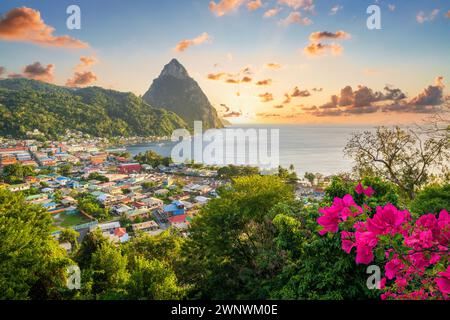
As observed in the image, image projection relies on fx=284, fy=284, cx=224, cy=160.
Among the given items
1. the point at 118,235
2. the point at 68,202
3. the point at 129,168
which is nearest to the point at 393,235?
the point at 118,235

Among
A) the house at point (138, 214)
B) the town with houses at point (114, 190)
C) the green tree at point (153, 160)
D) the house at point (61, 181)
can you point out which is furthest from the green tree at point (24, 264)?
the green tree at point (153, 160)

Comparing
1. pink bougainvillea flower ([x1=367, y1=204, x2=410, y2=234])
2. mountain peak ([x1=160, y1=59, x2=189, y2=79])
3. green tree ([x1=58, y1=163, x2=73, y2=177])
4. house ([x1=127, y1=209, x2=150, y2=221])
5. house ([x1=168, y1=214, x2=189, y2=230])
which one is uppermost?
mountain peak ([x1=160, y1=59, x2=189, y2=79])

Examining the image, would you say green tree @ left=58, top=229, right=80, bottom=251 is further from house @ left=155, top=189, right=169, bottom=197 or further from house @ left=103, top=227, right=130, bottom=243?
house @ left=155, top=189, right=169, bottom=197

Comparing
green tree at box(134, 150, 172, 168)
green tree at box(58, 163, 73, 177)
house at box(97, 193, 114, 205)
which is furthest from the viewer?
green tree at box(134, 150, 172, 168)

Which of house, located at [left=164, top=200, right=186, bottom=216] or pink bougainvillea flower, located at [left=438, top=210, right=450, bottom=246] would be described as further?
house, located at [left=164, top=200, right=186, bottom=216]

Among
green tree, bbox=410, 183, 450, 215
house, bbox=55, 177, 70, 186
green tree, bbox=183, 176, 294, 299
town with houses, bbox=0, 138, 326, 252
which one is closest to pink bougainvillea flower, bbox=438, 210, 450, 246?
green tree, bbox=183, 176, 294, 299

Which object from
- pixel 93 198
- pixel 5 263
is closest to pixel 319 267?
pixel 5 263
